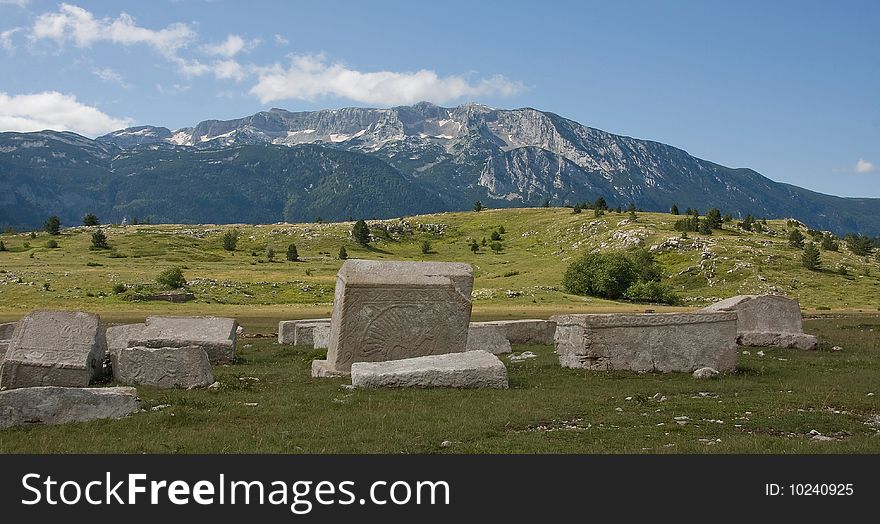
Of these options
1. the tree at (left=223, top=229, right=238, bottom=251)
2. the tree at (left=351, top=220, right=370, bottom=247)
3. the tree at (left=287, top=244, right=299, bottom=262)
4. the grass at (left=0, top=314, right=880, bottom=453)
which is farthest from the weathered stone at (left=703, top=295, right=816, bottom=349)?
the tree at (left=351, top=220, right=370, bottom=247)

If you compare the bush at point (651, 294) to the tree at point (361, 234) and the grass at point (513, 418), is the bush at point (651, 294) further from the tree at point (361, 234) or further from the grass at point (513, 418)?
the tree at point (361, 234)

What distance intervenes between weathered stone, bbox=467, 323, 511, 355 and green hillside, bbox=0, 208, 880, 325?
24.4m

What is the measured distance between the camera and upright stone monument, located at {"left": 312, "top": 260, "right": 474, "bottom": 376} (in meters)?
20.3

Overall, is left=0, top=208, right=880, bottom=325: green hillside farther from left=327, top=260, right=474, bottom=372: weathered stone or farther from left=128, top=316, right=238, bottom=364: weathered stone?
left=327, top=260, right=474, bottom=372: weathered stone

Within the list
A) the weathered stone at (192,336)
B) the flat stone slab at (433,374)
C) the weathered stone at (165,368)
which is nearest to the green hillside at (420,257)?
the weathered stone at (192,336)

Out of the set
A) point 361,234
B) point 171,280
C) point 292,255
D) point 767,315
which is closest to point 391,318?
point 767,315

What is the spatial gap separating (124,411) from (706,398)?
11.7 m

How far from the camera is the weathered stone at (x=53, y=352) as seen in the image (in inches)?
683

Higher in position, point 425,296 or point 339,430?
point 425,296

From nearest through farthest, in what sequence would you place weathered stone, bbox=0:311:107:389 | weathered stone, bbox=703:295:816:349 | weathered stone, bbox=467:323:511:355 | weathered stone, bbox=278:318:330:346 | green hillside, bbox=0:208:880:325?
weathered stone, bbox=0:311:107:389
weathered stone, bbox=467:323:511:355
weathered stone, bbox=703:295:816:349
weathered stone, bbox=278:318:330:346
green hillside, bbox=0:208:880:325
